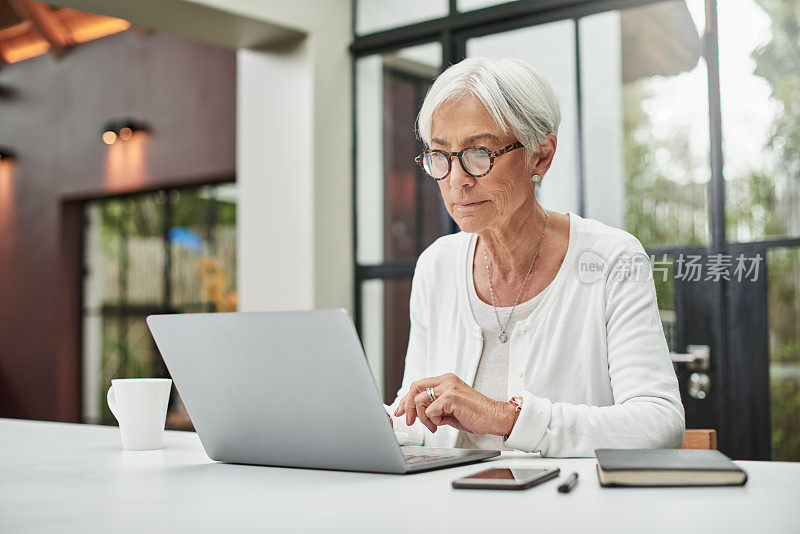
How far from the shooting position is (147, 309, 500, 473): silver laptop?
1022 mm

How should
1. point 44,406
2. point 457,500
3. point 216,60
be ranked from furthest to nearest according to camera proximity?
point 44,406 < point 216,60 < point 457,500

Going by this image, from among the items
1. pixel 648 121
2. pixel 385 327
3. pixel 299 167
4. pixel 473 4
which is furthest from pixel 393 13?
pixel 385 327

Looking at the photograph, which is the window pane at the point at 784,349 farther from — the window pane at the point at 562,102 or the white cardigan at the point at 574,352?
the white cardigan at the point at 574,352

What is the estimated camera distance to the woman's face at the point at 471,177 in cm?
164

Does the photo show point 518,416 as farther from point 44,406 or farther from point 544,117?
point 44,406

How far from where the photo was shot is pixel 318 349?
1028 mm

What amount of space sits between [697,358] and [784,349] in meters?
0.35

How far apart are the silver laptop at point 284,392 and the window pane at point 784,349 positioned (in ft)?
8.70

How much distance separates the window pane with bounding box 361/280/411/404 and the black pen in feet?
11.8

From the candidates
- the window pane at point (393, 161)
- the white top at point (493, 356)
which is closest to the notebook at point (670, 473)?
the white top at point (493, 356)

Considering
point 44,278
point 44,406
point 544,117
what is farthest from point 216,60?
point 544,117

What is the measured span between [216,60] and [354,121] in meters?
1.78

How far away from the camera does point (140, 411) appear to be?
1.43m

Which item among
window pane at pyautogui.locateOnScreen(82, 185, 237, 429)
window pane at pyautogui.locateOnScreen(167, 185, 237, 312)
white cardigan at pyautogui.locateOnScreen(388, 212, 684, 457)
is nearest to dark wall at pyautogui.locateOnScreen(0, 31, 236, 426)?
window pane at pyautogui.locateOnScreen(82, 185, 237, 429)
